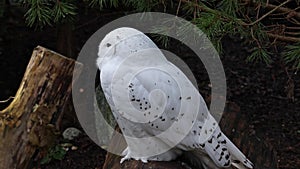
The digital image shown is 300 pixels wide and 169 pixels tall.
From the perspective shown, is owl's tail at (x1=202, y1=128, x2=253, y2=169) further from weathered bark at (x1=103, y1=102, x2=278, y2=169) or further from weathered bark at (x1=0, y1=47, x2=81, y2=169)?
weathered bark at (x1=0, y1=47, x2=81, y2=169)

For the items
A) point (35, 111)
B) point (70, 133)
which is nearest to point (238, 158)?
point (35, 111)

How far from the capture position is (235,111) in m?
2.03

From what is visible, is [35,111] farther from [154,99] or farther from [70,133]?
[70,133]

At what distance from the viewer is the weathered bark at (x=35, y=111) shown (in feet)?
6.11

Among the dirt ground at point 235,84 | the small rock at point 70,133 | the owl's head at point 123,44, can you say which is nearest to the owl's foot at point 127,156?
the owl's head at point 123,44

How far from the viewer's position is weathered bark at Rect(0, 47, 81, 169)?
6.11 ft

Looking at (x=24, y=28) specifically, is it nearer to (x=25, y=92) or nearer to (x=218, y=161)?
(x=25, y=92)

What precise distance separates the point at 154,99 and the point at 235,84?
1.91m

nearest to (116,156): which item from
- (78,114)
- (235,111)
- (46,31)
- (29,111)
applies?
(29,111)

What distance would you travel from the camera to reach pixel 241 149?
6.15 ft

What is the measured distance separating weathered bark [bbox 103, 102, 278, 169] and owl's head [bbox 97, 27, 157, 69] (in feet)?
1.20

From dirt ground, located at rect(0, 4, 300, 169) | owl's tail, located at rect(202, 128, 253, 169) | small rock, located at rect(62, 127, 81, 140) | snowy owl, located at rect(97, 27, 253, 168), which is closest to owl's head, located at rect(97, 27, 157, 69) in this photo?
snowy owl, located at rect(97, 27, 253, 168)

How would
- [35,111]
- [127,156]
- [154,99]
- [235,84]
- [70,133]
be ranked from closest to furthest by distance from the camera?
[154,99], [127,156], [35,111], [70,133], [235,84]

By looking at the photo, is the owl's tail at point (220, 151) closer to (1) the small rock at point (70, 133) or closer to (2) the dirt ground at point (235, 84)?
(2) the dirt ground at point (235, 84)
